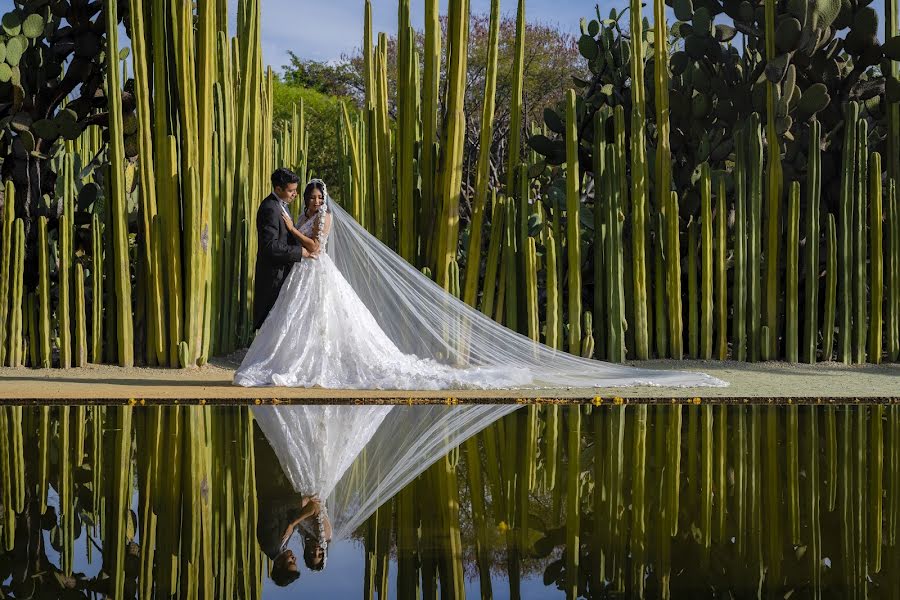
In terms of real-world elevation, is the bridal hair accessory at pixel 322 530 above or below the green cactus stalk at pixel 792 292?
below

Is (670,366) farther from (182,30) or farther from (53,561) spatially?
(53,561)

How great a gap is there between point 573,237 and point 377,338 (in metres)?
1.68

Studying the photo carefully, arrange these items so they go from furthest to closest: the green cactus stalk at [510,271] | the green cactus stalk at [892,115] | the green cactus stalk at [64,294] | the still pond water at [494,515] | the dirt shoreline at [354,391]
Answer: the green cactus stalk at [892,115]
the green cactus stalk at [510,271]
the green cactus stalk at [64,294]
the dirt shoreline at [354,391]
the still pond water at [494,515]

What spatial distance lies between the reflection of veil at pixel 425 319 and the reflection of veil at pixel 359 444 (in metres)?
1.08

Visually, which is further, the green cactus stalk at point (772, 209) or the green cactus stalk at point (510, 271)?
the green cactus stalk at point (772, 209)

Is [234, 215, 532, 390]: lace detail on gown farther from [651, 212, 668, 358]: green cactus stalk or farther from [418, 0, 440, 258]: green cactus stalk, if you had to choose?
[651, 212, 668, 358]: green cactus stalk

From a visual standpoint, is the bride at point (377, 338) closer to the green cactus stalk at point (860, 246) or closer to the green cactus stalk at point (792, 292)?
the green cactus stalk at point (792, 292)

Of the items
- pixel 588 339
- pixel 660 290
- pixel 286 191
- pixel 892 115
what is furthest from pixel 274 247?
pixel 892 115

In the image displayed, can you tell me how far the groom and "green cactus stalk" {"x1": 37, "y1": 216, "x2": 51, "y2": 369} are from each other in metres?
1.35

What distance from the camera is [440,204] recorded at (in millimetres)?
7195

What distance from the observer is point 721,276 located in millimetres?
7609

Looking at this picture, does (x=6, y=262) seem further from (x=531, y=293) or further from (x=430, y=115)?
(x=531, y=293)

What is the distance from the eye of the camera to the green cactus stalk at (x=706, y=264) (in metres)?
7.49

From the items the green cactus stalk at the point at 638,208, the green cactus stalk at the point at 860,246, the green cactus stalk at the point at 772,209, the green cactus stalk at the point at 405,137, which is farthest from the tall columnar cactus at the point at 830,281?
the green cactus stalk at the point at 405,137
